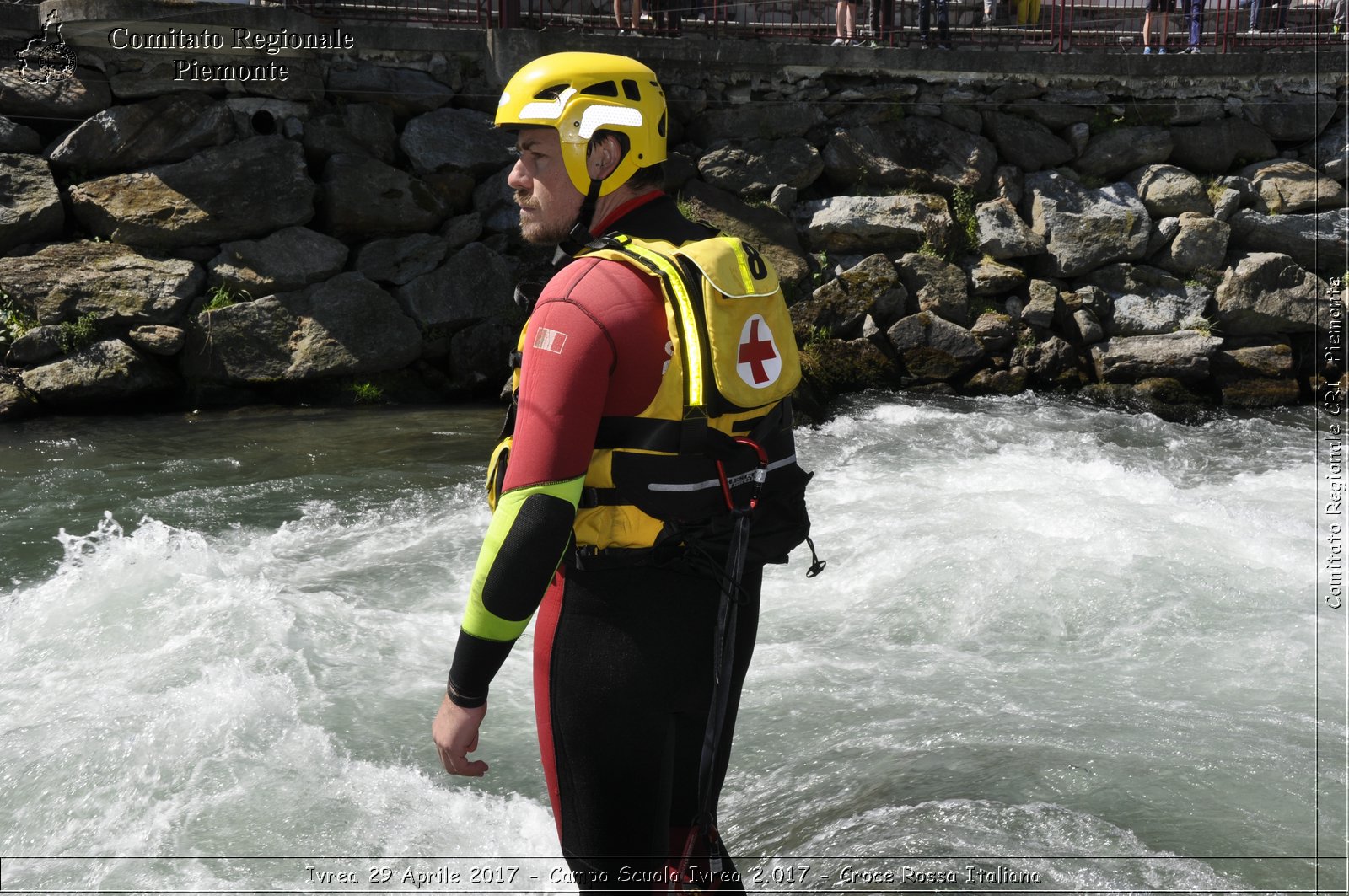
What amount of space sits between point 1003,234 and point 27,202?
845 centimetres

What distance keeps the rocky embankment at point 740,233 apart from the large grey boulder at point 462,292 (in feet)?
0.08

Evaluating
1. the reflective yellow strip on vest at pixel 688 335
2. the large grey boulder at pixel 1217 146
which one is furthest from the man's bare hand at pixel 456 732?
the large grey boulder at pixel 1217 146

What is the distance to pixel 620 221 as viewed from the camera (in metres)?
2.39

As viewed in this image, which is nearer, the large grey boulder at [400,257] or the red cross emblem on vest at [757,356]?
the red cross emblem on vest at [757,356]

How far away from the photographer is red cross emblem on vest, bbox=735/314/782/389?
7.47 ft

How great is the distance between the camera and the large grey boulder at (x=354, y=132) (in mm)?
10141

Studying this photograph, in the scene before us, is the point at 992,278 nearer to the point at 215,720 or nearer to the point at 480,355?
the point at 480,355

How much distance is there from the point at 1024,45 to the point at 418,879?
11.7 m

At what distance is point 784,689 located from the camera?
4598mm

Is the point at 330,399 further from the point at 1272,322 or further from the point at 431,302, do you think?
the point at 1272,322

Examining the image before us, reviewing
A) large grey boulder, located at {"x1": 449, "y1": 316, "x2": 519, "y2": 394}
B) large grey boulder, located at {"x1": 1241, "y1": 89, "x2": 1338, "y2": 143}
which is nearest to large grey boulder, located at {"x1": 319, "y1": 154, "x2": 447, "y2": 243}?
large grey boulder, located at {"x1": 449, "y1": 316, "x2": 519, "y2": 394}

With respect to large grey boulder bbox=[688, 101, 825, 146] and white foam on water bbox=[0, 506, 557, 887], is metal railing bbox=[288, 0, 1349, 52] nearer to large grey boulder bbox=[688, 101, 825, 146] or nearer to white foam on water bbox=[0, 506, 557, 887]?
large grey boulder bbox=[688, 101, 825, 146]

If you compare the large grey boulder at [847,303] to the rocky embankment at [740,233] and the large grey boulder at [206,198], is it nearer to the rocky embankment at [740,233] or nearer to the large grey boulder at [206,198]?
the rocky embankment at [740,233]

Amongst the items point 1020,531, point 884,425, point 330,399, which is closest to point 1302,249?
point 884,425
